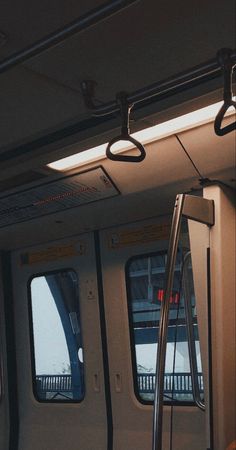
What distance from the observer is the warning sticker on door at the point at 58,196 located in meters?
3.58

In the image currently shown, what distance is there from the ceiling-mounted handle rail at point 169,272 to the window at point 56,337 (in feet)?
6.33

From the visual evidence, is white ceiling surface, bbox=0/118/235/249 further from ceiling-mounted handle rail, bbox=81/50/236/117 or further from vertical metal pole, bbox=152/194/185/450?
ceiling-mounted handle rail, bbox=81/50/236/117

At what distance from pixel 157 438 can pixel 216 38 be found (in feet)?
5.35

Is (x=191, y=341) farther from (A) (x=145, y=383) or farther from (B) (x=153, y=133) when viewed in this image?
(B) (x=153, y=133)

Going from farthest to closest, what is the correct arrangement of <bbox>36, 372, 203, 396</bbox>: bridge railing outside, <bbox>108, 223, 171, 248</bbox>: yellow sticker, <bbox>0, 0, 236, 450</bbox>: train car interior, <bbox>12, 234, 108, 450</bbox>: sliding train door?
<bbox>12, 234, 108, 450</bbox>: sliding train door → <bbox>108, 223, 171, 248</bbox>: yellow sticker → <bbox>36, 372, 203, 396</bbox>: bridge railing outside → <bbox>0, 0, 236, 450</bbox>: train car interior

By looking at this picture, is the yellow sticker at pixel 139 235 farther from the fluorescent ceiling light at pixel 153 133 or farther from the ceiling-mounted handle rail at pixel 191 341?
the fluorescent ceiling light at pixel 153 133

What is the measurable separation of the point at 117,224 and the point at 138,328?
80 centimetres

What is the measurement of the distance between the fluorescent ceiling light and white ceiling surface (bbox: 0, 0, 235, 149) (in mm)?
446

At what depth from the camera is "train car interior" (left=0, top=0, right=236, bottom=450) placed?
1.98m

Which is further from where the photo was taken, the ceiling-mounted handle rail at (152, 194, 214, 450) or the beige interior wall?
the beige interior wall

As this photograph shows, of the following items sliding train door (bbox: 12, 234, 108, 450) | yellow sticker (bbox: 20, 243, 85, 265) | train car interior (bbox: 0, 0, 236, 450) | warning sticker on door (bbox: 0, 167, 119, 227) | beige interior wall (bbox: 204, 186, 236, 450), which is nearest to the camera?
train car interior (bbox: 0, 0, 236, 450)

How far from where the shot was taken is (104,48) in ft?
6.84

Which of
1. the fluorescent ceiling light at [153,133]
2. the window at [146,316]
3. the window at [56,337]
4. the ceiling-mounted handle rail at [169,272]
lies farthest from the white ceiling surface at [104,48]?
the window at [56,337]

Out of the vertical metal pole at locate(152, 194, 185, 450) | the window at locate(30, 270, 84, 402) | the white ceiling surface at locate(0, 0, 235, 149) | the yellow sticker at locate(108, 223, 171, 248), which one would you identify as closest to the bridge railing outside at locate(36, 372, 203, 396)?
the window at locate(30, 270, 84, 402)
